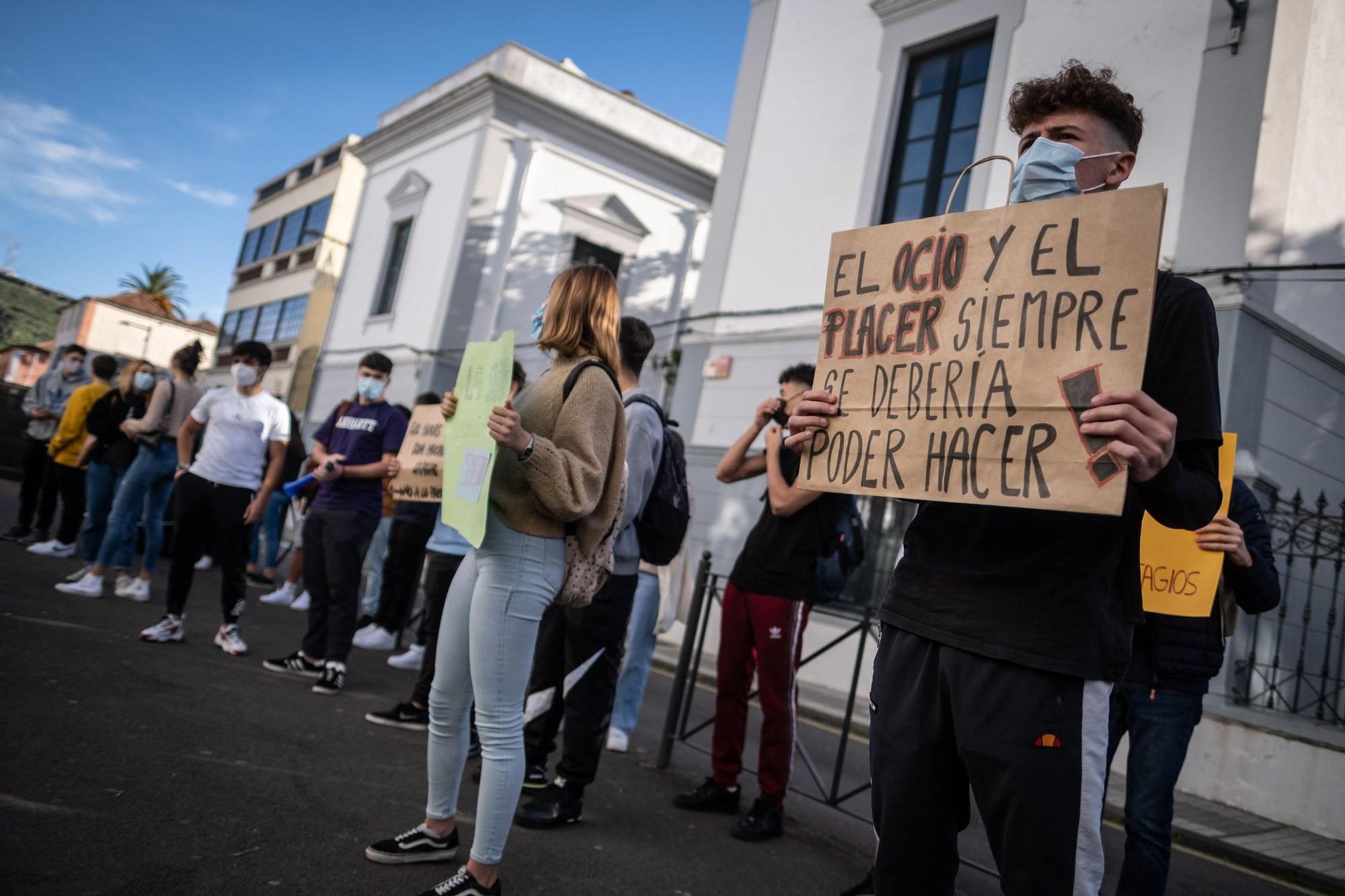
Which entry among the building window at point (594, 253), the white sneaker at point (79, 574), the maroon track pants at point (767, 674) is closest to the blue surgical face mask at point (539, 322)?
the maroon track pants at point (767, 674)

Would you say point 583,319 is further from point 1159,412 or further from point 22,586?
point 22,586

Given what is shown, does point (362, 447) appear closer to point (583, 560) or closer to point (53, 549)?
point (583, 560)

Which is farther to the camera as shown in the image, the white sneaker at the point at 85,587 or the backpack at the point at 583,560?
the white sneaker at the point at 85,587

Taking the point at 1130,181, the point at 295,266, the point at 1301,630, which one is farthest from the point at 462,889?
the point at 295,266

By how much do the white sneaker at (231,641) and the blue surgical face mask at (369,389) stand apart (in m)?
1.75

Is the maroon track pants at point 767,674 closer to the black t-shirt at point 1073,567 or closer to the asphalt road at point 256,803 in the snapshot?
the asphalt road at point 256,803

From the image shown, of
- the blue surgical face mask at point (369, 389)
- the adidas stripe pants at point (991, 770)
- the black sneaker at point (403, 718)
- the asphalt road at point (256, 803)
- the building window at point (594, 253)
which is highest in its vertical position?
the building window at point (594, 253)

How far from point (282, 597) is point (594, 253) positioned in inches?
541

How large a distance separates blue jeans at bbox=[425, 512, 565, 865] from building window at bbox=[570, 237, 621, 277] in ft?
60.5

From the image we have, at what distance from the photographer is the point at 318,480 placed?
5.78m

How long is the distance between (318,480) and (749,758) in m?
3.29

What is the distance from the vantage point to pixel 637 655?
5883 mm

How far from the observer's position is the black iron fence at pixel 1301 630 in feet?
23.5

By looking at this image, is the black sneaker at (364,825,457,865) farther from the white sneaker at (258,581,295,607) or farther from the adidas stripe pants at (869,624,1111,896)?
the white sneaker at (258,581,295,607)
